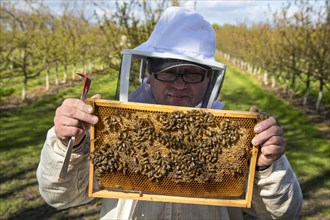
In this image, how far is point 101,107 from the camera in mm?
2252

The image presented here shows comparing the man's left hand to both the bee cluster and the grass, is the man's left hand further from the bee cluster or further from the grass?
the grass

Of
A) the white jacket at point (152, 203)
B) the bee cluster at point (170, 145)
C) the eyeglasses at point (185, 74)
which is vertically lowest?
the white jacket at point (152, 203)

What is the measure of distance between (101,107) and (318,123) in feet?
45.0

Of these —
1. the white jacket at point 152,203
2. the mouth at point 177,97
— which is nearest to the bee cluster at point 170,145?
the white jacket at point 152,203

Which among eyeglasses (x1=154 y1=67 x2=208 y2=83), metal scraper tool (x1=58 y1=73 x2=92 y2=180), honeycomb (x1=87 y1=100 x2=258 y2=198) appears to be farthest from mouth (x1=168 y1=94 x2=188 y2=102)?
metal scraper tool (x1=58 y1=73 x2=92 y2=180)

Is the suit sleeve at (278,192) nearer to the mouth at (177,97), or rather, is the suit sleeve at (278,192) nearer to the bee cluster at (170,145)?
the bee cluster at (170,145)

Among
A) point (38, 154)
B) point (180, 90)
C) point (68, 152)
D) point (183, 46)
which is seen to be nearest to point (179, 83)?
point (180, 90)

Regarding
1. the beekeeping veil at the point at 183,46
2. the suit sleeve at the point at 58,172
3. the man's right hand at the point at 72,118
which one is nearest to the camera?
the man's right hand at the point at 72,118

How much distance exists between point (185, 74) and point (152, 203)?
0.93m

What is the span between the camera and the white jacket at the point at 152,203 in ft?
7.18

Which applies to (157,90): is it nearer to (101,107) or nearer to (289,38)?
(101,107)

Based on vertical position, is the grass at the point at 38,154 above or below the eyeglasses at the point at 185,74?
below

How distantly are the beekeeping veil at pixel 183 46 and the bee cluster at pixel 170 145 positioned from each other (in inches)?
14.0

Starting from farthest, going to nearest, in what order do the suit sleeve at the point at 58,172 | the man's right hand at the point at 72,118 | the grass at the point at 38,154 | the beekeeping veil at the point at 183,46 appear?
the grass at the point at 38,154
the beekeeping veil at the point at 183,46
the suit sleeve at the point at 58,172
the man's right hand at the point at 72,118
